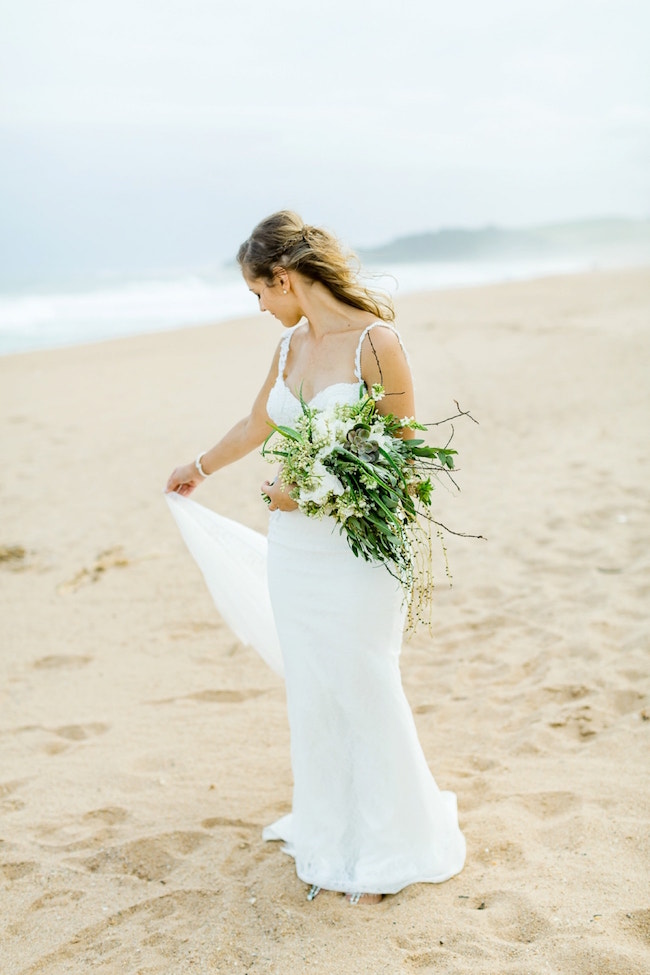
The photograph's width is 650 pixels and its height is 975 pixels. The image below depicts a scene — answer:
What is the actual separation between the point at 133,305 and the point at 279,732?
95.4 feet

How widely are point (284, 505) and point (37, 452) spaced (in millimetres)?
8493

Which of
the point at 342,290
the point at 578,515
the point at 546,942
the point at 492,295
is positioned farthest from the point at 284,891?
the point at 492,295

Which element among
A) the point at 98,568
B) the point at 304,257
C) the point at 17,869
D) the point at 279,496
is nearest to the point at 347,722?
the point at 279,496

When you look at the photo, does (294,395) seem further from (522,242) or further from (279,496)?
(522,242)

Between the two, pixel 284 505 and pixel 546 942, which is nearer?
pixel 546 942

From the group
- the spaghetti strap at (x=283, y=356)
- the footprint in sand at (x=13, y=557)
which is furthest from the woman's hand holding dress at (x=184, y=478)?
the footprint in sand at (x=13, y=557)

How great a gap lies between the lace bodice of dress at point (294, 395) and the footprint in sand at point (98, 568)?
3.91m

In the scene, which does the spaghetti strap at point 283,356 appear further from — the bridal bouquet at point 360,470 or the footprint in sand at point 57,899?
the footprint in sand at point 57,899

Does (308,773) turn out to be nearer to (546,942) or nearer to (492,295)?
(546,942)

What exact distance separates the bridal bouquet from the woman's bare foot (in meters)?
1.26

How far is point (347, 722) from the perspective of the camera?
339cm

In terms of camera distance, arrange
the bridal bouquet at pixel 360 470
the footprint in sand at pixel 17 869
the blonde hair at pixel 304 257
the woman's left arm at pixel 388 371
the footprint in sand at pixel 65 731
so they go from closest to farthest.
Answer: the bridal bouquet at pixel 360 470, the woman's left arm at pixel 388 371, the blonde hair at pixel 304 257, the footprint in sand at pixel 17 869, the footprint in sand at pixel 65 731

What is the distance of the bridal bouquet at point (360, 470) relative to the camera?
2963 mm

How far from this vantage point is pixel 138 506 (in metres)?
8.89
